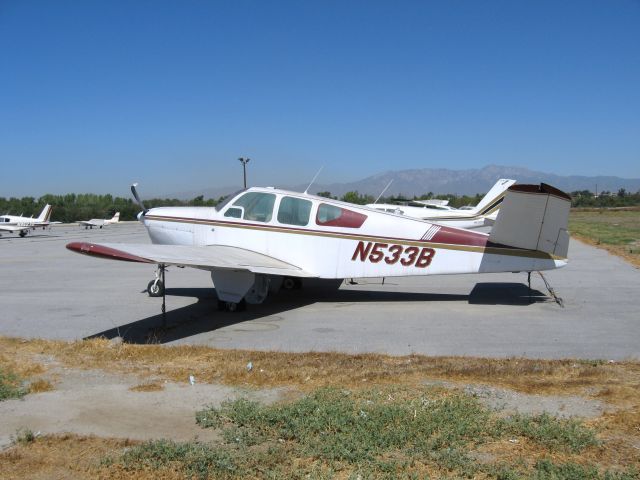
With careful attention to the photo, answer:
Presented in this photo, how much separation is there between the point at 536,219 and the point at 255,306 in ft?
17.0

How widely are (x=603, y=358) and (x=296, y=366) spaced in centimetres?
363

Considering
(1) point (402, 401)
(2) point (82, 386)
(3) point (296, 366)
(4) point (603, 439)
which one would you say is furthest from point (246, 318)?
(4) point (603, 439)

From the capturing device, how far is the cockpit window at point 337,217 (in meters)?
9.52

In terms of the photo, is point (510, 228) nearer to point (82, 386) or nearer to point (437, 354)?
point (437, 354)

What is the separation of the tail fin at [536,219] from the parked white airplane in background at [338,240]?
0.02m

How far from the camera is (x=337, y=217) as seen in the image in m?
9.62

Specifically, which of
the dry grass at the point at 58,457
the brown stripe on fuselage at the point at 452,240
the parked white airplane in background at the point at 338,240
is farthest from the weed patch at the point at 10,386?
the brown stripe on fuselage at the point at 452,240

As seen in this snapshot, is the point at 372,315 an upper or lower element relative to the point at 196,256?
lower

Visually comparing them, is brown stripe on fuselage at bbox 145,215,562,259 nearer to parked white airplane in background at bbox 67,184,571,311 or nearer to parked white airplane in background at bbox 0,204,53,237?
parked white airplane in background at bbox 67,184,571,311

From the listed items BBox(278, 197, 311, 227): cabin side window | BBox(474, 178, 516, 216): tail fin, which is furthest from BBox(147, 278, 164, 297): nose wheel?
BBox(474, 178, 516, 216): tail fin

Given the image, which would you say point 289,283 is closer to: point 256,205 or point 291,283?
point 291,283

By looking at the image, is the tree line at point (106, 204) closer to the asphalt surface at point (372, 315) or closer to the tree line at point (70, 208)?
the tree line at point (70, 208)

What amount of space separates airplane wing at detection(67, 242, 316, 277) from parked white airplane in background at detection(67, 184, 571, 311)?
0.11ft

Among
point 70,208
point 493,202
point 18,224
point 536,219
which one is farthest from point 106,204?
point 536,219
